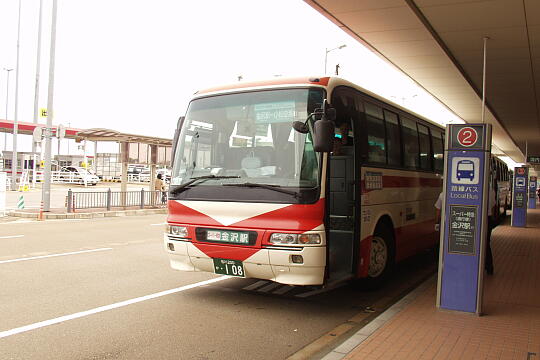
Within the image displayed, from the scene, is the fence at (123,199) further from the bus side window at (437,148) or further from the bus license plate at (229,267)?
the bus license plate at (229,267)

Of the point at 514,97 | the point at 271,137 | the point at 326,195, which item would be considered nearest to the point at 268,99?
the point at 271,137

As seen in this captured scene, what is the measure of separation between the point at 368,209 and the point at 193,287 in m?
3.12

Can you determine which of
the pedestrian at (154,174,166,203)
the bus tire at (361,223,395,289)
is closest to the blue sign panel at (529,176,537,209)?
the pedestrian at (154,174,166,203)

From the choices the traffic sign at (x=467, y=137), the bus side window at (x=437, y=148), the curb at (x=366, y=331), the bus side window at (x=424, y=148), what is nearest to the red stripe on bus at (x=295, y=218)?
the curb at (x=366, y=331)

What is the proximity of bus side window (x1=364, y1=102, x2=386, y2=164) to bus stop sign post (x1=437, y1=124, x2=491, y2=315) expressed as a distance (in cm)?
146

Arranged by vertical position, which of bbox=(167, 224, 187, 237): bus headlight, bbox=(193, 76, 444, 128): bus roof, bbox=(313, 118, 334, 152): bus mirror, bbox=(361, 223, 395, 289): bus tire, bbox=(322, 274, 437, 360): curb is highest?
bbox=(193, 76, 444, 128): bus roof

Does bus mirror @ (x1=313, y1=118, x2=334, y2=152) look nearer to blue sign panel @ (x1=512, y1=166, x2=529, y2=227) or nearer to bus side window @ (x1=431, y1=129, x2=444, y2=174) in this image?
bus side window @ (x1=431, y1=129, x2=444, y2=174)

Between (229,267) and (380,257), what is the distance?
2941 millimetres

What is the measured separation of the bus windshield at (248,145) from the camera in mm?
6480

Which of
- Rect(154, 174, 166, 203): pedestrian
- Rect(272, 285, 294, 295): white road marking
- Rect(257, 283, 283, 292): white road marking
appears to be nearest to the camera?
Rect(272, 285, 294, 295): white road marking

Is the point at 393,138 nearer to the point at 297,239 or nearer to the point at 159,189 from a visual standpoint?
the point at 297,239

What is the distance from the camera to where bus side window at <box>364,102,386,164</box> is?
7898 mm

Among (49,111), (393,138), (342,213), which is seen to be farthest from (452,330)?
(49,111)

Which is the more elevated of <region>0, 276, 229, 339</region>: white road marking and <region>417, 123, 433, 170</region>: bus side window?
<region>417, 123, 433, 170</region>: bus side window
